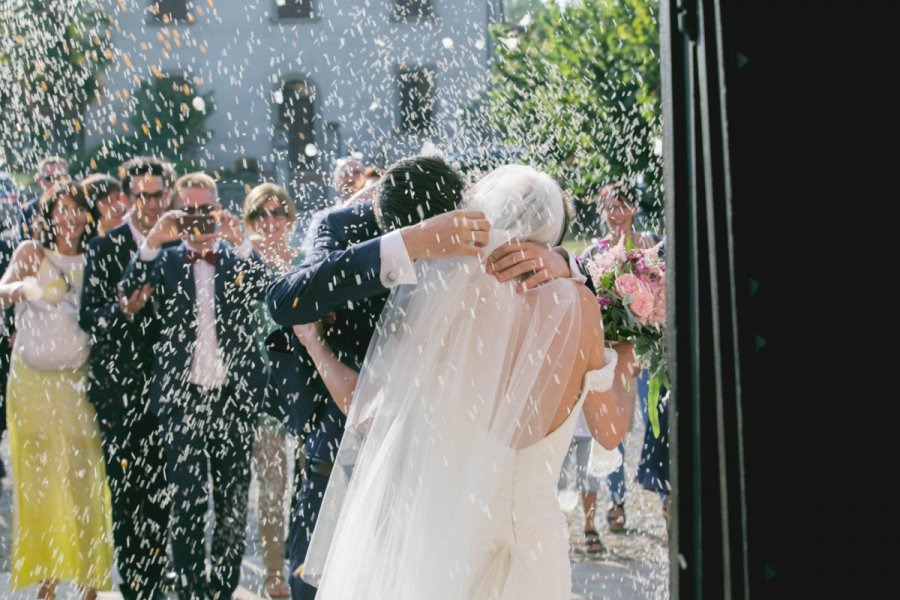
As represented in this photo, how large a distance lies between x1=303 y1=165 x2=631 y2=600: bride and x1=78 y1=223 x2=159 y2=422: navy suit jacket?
8.25 ft

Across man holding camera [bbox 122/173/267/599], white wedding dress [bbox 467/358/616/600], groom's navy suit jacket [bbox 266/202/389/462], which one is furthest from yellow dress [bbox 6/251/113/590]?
white wedding dress [bbox 467/358/616/600]

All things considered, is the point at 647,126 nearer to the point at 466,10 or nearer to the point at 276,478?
the point at 276,478

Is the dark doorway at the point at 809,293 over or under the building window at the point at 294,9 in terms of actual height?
under

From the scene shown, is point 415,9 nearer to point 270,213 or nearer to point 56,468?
point 270,213

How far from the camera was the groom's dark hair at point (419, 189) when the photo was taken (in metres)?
3.09

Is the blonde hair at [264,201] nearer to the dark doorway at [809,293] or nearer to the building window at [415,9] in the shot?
the dark doorway at [809,293]

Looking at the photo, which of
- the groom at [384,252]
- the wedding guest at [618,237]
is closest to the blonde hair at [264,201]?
the wedding guest at [618,237]

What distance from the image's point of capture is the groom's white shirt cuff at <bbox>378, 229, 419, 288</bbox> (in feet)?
9.72

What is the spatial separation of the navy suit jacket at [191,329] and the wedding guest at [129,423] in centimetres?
11

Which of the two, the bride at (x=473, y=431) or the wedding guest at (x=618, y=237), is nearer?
the bride at (x=473, y=431)

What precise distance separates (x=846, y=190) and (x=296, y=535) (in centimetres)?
286

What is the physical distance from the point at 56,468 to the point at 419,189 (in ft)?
10.0

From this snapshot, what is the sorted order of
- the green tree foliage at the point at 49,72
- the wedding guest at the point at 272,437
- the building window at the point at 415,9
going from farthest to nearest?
the building window at the point at 415,9, the green tree foliage at the point at 49,72, the wedding guest at the point at 272,437

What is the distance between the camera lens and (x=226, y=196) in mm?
37531
